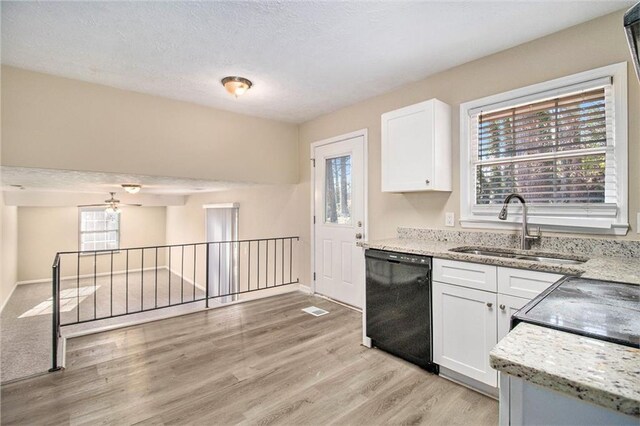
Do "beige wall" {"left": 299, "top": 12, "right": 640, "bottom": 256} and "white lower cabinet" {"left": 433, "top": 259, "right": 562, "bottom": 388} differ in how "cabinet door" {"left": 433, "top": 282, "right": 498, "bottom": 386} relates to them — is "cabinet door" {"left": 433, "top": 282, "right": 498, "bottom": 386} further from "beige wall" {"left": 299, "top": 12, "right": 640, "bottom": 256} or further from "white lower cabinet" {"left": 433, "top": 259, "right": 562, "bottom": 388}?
"beige wall" {"left": 299, "top": 12, "right": 640, "bottom": 256}

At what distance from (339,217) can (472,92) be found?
2025mm

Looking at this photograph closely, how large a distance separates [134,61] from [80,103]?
84 centimetres

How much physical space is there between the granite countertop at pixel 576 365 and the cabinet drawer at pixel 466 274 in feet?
4.05

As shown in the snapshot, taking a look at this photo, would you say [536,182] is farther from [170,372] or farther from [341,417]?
[170,372]

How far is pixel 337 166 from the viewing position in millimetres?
4070

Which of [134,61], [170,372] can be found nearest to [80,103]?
[134,61]

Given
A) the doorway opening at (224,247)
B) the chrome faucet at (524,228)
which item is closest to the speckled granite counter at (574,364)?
the chrome faucet at (524,228)

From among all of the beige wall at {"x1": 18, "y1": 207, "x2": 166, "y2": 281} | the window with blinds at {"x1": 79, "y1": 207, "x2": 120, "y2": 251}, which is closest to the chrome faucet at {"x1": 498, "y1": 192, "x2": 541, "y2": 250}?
the window with blinds at {"x1": 79, "y1": 207, "x2": 120, "y2": 251}

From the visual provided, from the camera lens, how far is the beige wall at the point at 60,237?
770cm

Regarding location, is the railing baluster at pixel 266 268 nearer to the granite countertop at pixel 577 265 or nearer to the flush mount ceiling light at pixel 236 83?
the flush mount ceiling light at pixel 236 83

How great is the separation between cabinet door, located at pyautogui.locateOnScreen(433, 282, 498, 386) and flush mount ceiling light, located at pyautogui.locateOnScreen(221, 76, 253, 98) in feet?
8.06

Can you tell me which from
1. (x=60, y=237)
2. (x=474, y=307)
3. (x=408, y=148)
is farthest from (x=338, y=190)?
(x=60, y=237)

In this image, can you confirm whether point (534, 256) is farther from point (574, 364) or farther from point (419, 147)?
point (574, 364)

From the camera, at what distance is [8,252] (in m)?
6.10
